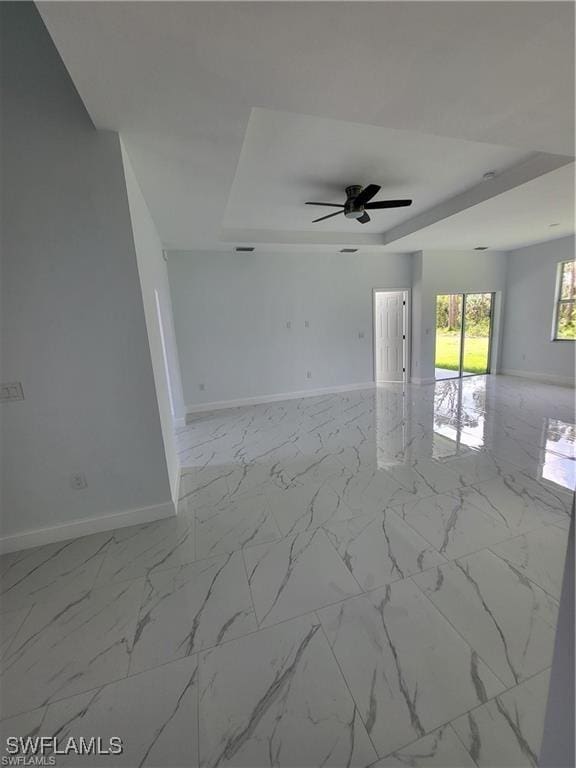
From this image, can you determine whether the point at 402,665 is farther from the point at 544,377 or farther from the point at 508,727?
the point at 544,377

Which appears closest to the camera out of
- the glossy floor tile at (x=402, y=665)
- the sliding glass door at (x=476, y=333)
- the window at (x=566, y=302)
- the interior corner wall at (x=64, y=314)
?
the glossy floor tile at (x=402, y=665)

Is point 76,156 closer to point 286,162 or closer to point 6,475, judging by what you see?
point 286,162

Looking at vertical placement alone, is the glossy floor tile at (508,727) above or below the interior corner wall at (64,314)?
below

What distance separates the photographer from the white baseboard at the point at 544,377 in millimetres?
5705

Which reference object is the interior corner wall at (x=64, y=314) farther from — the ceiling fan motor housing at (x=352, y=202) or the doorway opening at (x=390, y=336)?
the doorway opening at (x=390, y=336)

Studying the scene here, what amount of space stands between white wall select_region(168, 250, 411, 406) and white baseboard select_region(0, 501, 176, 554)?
3.03 metres

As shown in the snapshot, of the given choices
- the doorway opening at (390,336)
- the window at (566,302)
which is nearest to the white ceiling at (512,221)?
the window at (566,302)

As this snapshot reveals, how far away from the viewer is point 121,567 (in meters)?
1.89

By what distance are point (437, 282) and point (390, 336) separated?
4.52 feet

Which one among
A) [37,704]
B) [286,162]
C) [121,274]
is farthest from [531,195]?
[37,704]

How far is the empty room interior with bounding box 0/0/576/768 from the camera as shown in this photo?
113cm

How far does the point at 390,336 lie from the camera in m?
6.56

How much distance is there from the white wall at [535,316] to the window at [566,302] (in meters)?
0.10

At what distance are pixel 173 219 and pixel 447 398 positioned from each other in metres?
5.02
